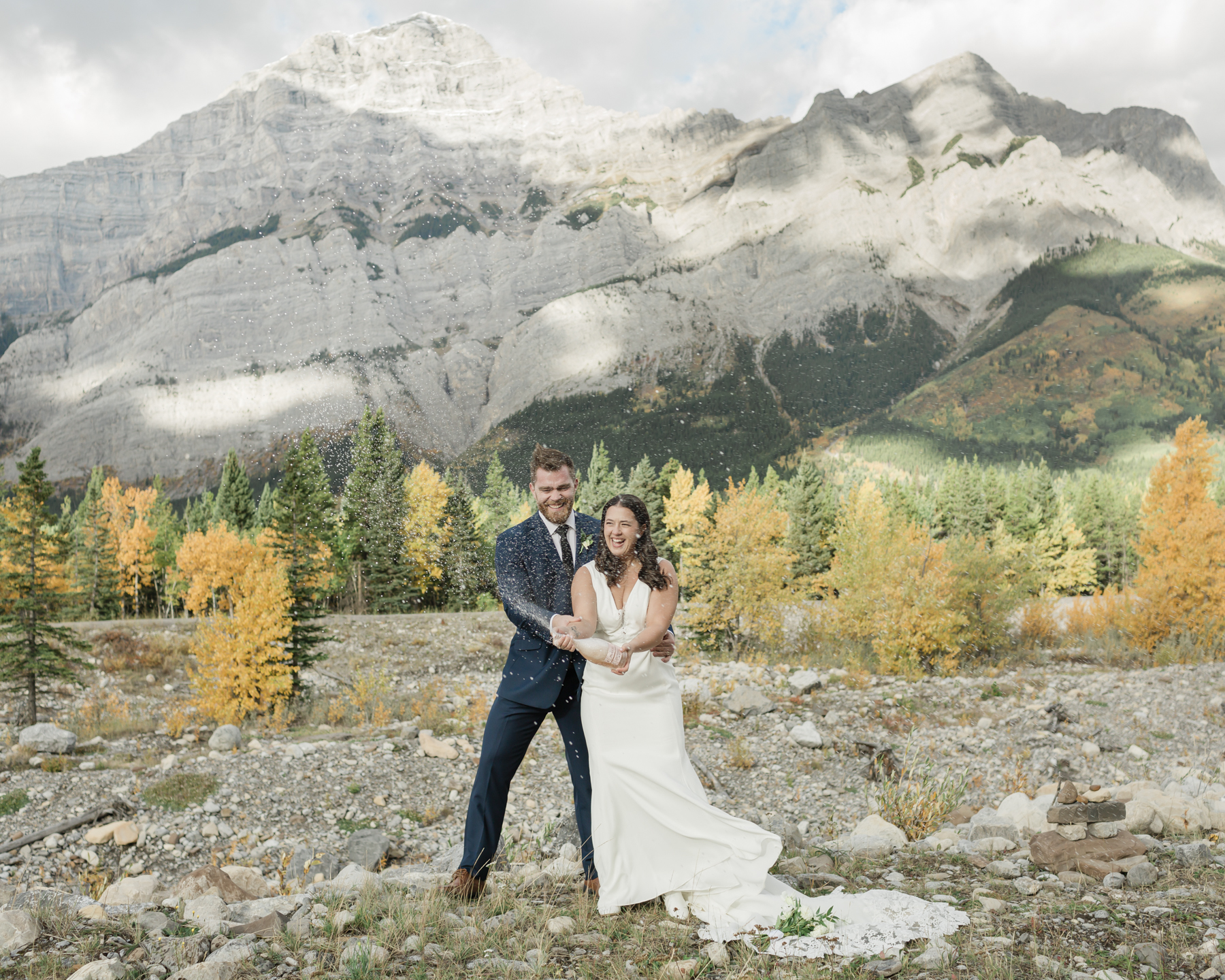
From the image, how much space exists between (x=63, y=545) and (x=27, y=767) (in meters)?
8.04

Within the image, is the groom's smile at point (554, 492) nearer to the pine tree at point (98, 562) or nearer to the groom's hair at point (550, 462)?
the groom's hair at point (550, 462)

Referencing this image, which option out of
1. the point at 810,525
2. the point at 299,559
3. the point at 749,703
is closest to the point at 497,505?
the point at 810,525

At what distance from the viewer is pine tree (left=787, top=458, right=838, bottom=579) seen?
159 feet

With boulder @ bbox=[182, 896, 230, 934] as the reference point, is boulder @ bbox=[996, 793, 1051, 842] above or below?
below

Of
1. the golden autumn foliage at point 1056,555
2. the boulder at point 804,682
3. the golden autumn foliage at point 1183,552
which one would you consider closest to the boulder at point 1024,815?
the boulder at point 804,682

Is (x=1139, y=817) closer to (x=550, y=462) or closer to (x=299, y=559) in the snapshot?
(x=550, y=462)

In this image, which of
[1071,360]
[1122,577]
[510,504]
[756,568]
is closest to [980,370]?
[1071,360]

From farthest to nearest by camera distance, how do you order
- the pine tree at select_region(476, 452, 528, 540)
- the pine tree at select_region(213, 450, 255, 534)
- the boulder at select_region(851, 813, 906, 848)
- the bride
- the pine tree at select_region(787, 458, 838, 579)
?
1. the pine tree at select_region(476, 452, 528, 540)
2. the pine tree at select_region(213, 450, 255, 534)
3. the pine tree at select_region(787, 458, 838, 579)
4. the boulder at select_region(851, 813, 906, 848)
5. the bride

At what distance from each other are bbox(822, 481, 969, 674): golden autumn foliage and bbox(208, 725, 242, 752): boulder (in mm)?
15033

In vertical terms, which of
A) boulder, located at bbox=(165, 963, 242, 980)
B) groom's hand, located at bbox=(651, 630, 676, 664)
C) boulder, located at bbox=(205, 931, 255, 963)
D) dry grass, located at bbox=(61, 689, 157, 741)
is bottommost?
dry grass, located at bbox=(61, 689, 157, 741)

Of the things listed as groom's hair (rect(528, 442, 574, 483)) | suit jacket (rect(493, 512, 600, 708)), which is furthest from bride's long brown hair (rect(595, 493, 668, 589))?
groom's hair (rect(528, 442, 574, 483))

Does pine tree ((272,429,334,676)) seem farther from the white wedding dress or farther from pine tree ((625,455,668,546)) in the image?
pine tree ((625,455,668,546))

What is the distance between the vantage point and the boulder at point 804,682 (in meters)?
14.7

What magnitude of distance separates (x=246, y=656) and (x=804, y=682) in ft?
37.0
